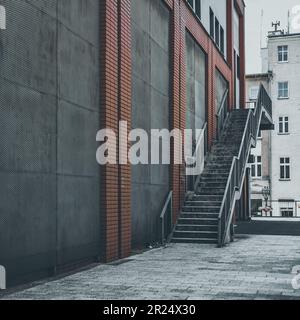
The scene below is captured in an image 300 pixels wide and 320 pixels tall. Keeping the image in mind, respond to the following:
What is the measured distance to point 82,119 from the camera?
9773mm

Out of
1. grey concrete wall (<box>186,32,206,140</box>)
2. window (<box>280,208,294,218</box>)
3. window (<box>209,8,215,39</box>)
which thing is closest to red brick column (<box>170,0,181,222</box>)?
grey concrete wall (<box>186,32,206,140</box>)

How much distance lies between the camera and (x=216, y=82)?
22000 millimetres

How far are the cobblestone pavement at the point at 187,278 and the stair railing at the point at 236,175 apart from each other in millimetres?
1425

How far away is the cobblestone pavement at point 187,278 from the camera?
23.9 ft

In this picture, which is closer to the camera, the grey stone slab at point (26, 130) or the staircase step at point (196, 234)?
the grey stone slab at point (26, 130)

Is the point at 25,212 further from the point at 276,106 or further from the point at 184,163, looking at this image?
the point at 276,106

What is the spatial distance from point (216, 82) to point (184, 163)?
657cm

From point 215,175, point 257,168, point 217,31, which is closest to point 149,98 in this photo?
point 215,175

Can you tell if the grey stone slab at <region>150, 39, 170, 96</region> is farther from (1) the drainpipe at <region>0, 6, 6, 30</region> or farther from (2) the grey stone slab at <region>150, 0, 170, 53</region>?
(1) the drainpipe at <region>0, 6, 6, 30</region>

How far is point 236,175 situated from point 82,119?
8524 mm

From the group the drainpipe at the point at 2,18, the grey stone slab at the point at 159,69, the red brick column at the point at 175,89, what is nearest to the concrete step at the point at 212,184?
the red brick column at the point at 175,89

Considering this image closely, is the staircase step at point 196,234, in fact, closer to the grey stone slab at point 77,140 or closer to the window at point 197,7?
the grey stone slab at point 77,140

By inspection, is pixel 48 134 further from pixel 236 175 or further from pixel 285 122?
pixel 285 122
